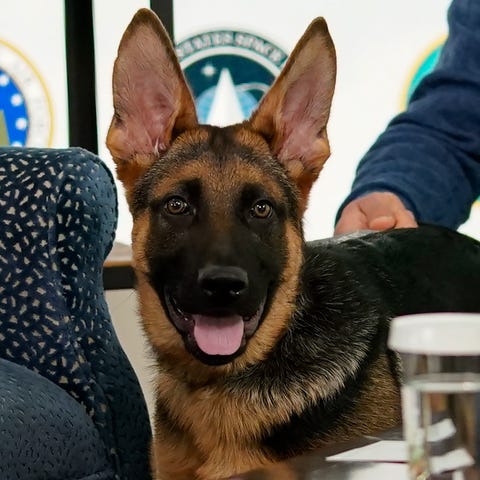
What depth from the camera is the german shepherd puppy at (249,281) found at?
1504 millimetres

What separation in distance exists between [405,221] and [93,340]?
35.8 inches

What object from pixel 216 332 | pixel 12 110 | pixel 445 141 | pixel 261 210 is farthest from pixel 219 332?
pixel 12 110

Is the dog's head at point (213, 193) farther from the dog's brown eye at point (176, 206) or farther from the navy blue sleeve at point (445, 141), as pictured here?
the navy blue sleeve at point (445, 141)

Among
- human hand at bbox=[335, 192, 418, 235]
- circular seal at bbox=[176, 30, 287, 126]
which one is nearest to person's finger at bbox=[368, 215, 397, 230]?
human hand at bbox=[335, 192, 418, 235]

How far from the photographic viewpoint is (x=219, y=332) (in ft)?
4.94

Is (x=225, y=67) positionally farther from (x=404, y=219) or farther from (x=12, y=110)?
(x=404, y=219)

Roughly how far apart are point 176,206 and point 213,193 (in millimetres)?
76

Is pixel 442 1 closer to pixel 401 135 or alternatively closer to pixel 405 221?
pixel 401 135

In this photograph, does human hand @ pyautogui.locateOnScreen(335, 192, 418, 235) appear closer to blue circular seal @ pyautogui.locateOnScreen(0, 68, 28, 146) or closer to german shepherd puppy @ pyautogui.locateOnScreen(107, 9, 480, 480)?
german shepherd puppy @ pyautogui.locateOnScreen(107, 9, 480, 480)

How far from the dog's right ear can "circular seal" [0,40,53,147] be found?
1.59m

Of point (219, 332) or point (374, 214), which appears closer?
point (219, 332)

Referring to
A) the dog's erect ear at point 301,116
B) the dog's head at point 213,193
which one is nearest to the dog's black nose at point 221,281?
the dog's head at point 213,193

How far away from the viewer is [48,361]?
150 cm

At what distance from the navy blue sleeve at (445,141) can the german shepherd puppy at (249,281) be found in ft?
1.59
